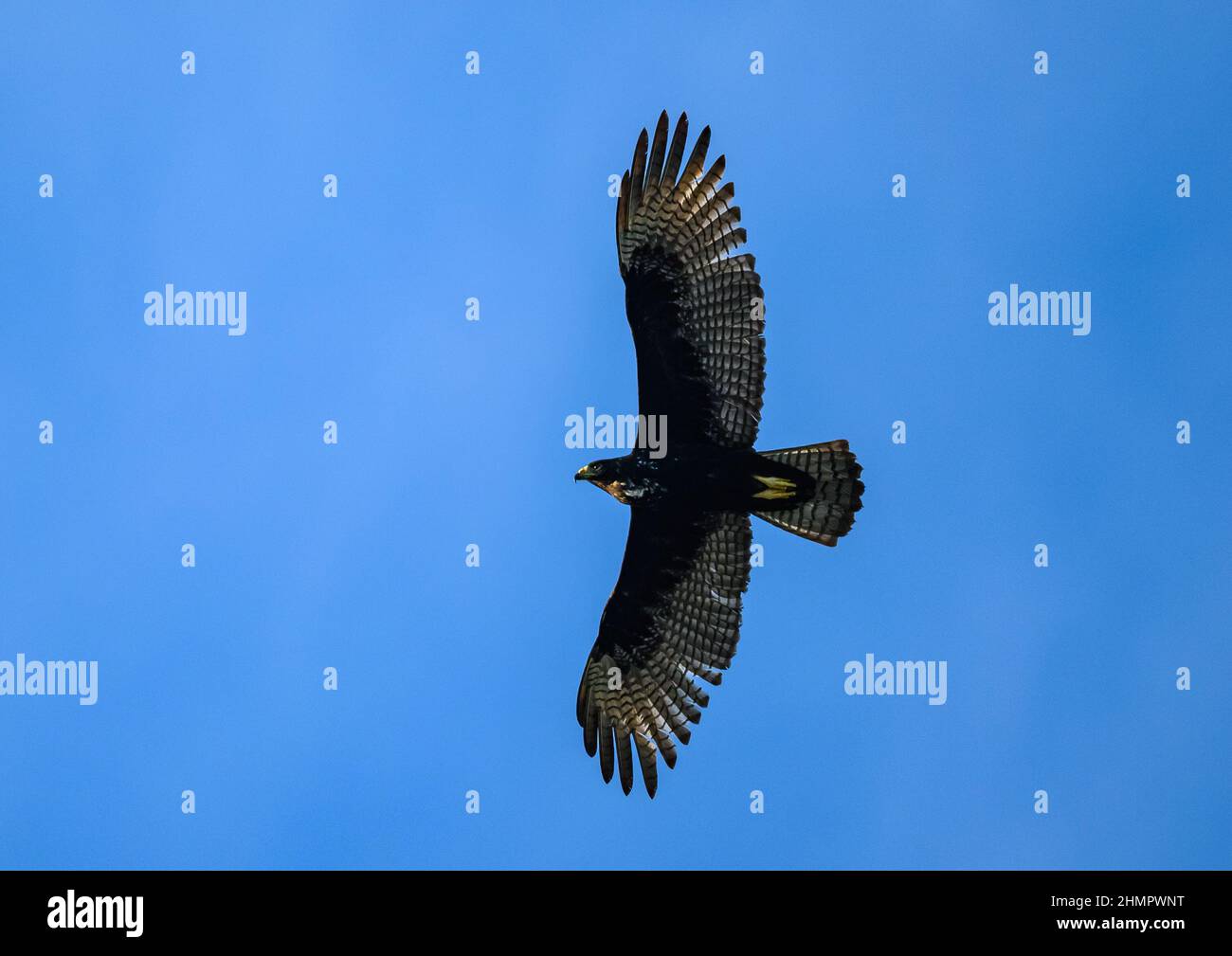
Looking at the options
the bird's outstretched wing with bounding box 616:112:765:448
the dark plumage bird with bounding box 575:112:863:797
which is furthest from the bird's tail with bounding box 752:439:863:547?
the bird's outstretched wing with bounding box 616:112:765:448

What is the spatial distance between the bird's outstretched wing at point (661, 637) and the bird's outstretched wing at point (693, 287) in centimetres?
137

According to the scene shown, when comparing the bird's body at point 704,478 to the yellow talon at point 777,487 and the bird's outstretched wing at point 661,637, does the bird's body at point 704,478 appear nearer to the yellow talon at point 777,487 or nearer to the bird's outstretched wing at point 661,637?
the yellow talon at point 777,487

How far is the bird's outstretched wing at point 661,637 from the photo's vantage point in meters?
14.0

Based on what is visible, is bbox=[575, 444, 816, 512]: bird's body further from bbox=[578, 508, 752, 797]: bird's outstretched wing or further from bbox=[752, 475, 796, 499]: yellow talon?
bbox=[578, 508, 752, 797]: bird's outstretched wing

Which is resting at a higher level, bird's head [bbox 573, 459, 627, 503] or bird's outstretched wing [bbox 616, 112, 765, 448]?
bird's outstretched wing [bbox 616, 112, 765, 448]

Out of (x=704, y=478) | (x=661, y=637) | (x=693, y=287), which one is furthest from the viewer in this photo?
(x=661, y=637)

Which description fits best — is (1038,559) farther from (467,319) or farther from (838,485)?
(467,319)

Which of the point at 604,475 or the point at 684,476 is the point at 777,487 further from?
the point at 604,475

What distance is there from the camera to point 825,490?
13.3 metres

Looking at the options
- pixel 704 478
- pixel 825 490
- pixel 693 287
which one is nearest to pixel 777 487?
pixel 825 490

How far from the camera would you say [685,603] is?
1430 centimetres

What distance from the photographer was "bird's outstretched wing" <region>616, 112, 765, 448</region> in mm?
12969

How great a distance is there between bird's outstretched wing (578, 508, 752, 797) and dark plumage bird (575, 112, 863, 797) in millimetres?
13

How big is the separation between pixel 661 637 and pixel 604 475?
203cm
